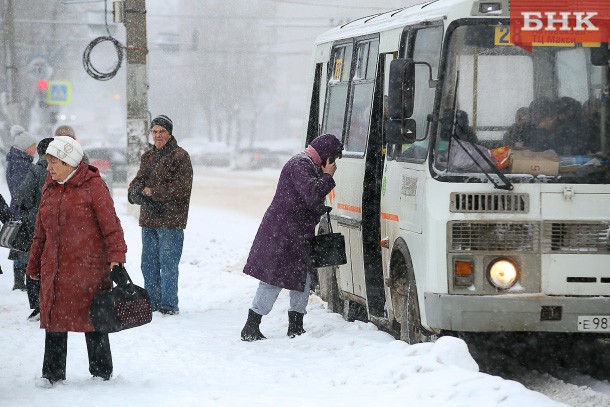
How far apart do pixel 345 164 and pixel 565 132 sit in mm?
3113

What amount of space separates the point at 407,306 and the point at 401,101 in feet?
5.37

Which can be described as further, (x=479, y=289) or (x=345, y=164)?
(x=345, y=164)

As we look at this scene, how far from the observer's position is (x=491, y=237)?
26.6 ft

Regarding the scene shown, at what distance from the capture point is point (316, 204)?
9.76m

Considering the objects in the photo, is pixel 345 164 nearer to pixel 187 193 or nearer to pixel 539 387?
pixel 187 193

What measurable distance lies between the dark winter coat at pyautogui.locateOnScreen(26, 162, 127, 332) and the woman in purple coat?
7.35 feet

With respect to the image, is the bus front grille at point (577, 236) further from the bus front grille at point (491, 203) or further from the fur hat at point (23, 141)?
the fur hat at point (23, 141)

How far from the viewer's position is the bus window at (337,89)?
11438 millimetres

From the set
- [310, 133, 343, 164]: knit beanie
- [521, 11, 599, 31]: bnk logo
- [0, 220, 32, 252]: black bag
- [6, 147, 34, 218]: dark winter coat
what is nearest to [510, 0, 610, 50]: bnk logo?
[521, 11, 599, 31]: bnk logo

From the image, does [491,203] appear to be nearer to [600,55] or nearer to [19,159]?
[600,55]

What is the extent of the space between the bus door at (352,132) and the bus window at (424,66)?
4.42 feet

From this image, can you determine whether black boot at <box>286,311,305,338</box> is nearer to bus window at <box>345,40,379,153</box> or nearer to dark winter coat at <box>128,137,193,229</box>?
bus window at <box>345,40,379,153</box>

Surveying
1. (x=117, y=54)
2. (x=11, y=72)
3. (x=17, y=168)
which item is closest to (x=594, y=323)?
(x=17, y=168)

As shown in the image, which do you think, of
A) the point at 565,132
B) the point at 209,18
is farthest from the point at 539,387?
the point at 209,18
